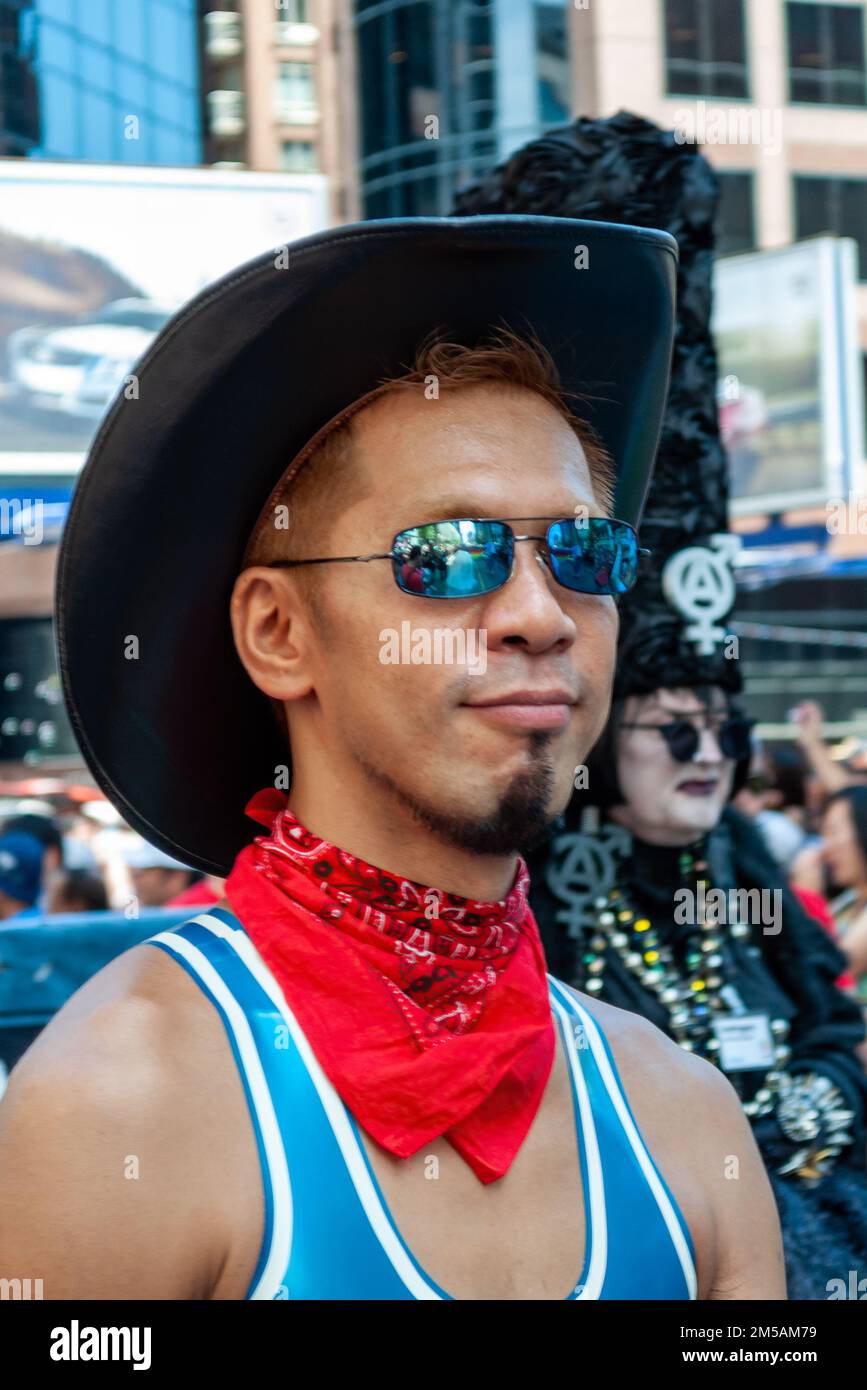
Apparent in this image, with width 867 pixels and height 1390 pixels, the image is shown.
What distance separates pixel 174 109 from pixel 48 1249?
36.9 feet

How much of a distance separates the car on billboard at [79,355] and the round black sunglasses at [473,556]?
7.73 m

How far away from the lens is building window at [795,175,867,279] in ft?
56.3

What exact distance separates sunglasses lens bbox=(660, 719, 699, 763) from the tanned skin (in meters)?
1.37

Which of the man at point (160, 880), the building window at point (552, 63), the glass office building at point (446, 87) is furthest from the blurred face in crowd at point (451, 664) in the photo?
the building window at point (552, 63)

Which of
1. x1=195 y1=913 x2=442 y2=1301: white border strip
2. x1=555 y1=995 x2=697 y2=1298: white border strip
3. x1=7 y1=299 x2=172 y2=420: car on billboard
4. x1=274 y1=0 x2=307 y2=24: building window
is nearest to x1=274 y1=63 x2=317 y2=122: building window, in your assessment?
x1=274 y1=0 x2=307 y2=24: building window

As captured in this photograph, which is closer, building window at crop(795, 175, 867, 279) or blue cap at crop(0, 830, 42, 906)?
blue cap at crop(0, 830, 42, 906)

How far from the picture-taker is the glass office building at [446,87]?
1326cm

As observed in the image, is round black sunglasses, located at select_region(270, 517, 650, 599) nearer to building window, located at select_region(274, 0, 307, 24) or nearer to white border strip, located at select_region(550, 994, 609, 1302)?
white border strip, located at select_region(550, 994, 609, 1302)

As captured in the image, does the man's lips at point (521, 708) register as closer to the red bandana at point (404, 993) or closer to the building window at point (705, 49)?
the red bandana at point (404, 993)

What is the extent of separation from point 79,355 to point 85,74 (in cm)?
306

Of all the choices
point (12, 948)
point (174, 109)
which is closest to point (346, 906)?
point (12, 948)

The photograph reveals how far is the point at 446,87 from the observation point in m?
14.3

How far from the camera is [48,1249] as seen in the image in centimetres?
134

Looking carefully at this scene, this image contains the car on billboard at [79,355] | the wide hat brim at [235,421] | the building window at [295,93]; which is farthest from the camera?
the building window at [295,93]
